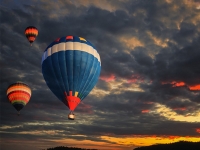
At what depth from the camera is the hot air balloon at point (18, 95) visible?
63625 millimetres

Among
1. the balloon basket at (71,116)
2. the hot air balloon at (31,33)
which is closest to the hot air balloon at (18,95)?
the hot air balloon at (31,33)

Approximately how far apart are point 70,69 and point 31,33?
27.8m

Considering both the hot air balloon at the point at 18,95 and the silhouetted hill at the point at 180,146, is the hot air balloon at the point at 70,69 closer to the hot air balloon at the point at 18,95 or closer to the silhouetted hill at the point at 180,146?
the hot air balloon at the point at 18,95

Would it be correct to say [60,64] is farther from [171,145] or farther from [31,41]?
[171,145]

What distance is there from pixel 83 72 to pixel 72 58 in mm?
3163

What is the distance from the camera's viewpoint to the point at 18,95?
63.8 metres

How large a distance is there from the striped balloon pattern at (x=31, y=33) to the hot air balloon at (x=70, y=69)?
21.4 metres

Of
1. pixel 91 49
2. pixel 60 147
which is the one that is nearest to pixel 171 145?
pixel 60 147

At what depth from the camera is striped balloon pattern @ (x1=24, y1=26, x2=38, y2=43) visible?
69.2 m

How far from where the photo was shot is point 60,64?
46875mm

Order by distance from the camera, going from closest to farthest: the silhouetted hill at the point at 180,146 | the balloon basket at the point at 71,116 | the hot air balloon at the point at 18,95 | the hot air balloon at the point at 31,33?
1. the balloon basket at the point at 71,116
2. the hot air balloon at the point at 18,95
3. the hot air balloon at the point at 31,33
4. the silhouetted hill at the point at 180,146

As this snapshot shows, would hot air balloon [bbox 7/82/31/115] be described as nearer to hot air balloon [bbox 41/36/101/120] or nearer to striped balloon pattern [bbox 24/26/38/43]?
striped balloon pattern [bbox 24/26/38/43]

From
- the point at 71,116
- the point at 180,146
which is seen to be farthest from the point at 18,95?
the point at 180,146

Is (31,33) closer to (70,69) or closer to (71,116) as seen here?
(70,69)
